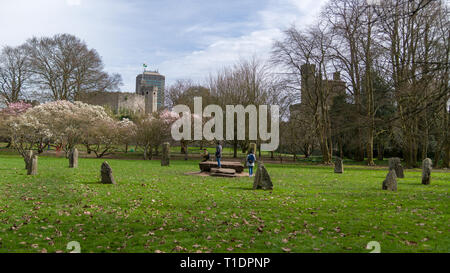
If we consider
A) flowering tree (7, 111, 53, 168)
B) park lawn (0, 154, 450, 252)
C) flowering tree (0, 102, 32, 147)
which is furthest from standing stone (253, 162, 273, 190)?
flowering tree (0, 102, 32, 147)

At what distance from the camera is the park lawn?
5367 millimetres

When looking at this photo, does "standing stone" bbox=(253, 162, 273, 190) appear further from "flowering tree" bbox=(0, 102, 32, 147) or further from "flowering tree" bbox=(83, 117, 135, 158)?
"flowering tree" bbox=(0, 102, 32, 147)

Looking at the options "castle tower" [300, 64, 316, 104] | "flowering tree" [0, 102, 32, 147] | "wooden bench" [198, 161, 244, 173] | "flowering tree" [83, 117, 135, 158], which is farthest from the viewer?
"flowering tree" [83, 117, 135, 158]

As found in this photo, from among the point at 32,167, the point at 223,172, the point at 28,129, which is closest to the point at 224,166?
the point at 223,172

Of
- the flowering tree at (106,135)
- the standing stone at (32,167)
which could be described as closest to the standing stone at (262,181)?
the standing stone at (32,167)

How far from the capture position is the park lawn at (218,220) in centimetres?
537

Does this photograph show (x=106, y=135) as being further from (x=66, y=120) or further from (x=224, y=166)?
(x=224, y=166)

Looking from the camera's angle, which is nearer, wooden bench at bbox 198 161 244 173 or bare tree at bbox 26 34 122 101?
wooden bench at bbox 198 161 244 173

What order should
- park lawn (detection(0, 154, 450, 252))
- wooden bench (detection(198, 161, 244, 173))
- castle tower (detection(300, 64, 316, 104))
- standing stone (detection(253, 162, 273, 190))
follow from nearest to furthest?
park lawn (detection(0, 154, 450, 252)), standing stone (detection(253, 162, 273, 190)), wooden bench (detection(198, 161, 244, 173)), castle tower (detection(300, 64, 316, 104))

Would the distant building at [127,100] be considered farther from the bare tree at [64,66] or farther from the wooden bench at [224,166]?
the wooden bench at [224,166]

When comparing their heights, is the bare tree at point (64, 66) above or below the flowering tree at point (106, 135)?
above

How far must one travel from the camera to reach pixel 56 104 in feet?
122

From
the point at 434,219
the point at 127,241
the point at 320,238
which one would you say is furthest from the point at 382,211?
the point at 127,241

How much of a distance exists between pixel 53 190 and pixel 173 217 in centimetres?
584
